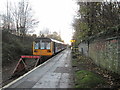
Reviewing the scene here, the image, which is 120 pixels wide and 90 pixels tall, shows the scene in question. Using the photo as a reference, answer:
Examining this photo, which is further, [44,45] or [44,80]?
[44,45]

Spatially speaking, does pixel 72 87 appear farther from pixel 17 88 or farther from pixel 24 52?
pixel 24 52

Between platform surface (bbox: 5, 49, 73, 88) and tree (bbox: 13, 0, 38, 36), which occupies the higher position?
tree (bbox: 13, 0, 38, 36)

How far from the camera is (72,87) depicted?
529cm

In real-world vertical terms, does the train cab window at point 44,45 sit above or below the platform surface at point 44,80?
above

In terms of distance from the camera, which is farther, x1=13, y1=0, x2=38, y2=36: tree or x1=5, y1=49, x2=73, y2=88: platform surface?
x1=13, y1=0, x2=38, y2=36: tree

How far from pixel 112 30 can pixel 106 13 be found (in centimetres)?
219

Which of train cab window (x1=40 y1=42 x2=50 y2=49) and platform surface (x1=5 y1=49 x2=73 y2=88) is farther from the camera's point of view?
train cab window (x1=40 y1=42 x2=50 y2=49)

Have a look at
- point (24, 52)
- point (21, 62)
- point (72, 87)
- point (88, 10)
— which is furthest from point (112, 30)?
point (24, 52)

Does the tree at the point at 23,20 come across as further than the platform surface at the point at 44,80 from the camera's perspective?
Yes

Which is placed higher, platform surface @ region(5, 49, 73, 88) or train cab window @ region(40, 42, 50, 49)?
train cab window @ region(40, 42, 50, 49)

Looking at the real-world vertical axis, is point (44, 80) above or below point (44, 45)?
below

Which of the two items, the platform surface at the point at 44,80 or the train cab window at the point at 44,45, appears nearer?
the platform surface at the point at 44,80

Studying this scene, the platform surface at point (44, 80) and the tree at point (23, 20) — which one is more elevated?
the tree at point (23, 20)

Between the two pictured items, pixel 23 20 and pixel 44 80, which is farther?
pixel 23 20
